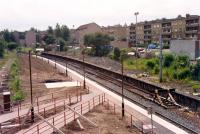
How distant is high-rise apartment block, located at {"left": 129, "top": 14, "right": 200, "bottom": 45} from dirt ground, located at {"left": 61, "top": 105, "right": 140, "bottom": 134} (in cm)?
7965

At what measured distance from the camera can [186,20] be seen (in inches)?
4719

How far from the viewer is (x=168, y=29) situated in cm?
12850

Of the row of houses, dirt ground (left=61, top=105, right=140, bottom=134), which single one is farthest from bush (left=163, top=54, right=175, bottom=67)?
the row of houses

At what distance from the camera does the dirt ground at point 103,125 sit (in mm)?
25188

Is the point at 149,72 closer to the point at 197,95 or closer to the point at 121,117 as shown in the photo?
the point at 197,95

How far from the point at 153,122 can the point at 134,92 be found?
14461mm

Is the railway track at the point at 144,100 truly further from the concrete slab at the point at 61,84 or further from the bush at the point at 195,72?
the bush at the point at 195,72

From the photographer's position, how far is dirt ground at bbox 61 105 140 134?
992 inches

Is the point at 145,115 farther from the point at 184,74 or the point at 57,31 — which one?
the point at 57,31

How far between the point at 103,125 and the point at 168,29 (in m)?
105

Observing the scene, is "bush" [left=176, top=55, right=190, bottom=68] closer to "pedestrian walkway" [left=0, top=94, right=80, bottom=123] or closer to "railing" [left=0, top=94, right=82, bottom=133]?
"railing" [left=0, top=94, right=82, bottom=133]

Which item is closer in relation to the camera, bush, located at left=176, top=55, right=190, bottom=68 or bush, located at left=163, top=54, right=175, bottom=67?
bush, located at left=176, top=55, right=190, bottom=68

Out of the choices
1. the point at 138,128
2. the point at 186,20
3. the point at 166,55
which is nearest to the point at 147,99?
the point at 138,128

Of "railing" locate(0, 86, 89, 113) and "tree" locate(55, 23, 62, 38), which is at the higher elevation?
"tree" locate(55, 23, 62, 38)
